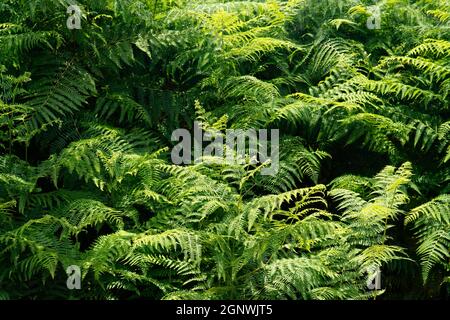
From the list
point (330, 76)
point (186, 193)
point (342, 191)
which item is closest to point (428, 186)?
point (342, 191)

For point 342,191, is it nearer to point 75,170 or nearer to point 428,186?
point 428,186

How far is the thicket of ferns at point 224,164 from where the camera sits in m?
3.18

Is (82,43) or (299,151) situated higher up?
(82,43)

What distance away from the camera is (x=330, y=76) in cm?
441

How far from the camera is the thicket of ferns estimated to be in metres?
3.18

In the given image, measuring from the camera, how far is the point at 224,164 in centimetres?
344

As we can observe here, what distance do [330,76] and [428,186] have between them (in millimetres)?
980

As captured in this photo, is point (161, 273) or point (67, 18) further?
point (67, 18)

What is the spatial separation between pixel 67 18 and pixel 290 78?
1.51 meters

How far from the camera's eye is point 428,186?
12.9 ft

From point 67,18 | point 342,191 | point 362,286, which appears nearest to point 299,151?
point 342,191
